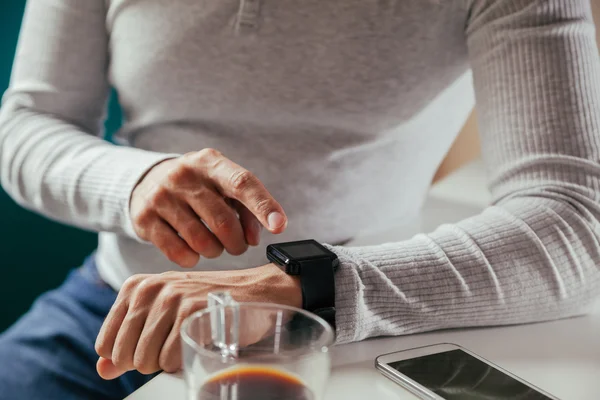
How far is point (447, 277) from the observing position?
24.7 inches

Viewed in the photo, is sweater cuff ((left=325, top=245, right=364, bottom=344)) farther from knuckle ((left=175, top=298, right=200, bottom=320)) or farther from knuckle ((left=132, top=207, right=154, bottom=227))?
knuckle ((left=132, top=207, right=154, bottom=227))

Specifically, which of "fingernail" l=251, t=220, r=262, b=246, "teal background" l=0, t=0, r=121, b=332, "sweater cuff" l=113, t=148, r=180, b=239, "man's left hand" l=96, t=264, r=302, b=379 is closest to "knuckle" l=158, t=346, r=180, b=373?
"man's left hand" l=96, t=264, r=302, b=379

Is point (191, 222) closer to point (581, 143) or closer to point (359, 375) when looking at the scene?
point (359, 375)

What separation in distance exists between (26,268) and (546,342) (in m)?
1.31

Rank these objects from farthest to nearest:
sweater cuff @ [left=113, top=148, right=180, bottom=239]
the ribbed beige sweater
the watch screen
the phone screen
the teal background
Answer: the teal background
sweater cuff @ [left=113, top=148, right=180, bottom=239]
the ribbed beige sweater
the watch screen
the phone screen

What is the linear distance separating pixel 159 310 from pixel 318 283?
0.45 ft

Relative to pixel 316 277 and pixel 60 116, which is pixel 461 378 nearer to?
pixel 316 277

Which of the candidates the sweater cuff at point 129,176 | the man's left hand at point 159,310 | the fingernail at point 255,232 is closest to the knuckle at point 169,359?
the man's left hand at point 159,310

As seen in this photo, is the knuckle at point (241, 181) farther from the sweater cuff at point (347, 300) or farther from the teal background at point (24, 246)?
the teal background at point (24, 246)

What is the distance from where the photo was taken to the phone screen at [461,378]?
1.54 feet

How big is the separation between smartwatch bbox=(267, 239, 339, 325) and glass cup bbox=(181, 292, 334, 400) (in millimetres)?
131

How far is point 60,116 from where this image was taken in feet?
3.29

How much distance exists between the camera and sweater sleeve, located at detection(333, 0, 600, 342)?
0.60 metres

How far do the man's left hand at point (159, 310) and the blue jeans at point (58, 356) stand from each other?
12.3 inches
